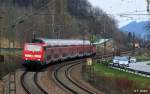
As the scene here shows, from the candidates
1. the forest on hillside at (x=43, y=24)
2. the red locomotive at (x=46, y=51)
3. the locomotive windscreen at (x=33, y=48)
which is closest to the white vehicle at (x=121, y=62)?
the forest on hillside at (x=43, y=24)

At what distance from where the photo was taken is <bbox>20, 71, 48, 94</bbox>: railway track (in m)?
36.1

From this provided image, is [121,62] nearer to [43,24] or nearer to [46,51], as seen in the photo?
[46,51]

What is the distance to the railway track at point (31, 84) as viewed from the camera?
36.1m

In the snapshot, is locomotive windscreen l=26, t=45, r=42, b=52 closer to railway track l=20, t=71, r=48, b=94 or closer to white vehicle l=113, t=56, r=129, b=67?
railway track l=20, t=71, r=48, b=94

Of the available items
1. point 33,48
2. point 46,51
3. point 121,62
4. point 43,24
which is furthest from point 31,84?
point 43,24

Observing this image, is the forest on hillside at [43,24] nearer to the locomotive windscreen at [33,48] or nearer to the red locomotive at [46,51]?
the red locomotive at [46,51]

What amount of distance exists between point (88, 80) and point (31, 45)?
1229 cm

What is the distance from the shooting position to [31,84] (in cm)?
4156

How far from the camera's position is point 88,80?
4559 cm

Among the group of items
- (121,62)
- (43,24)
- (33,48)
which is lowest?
(121,62)

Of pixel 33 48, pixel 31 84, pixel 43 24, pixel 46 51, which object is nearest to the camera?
pixel 31 84

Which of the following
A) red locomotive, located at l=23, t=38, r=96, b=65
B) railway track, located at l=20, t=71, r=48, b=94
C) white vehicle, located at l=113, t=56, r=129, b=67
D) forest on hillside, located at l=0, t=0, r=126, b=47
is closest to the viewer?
railway track, located at l=20, t=71, r=48, b=94

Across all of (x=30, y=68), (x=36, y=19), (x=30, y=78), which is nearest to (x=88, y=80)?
(x=30, y=78)

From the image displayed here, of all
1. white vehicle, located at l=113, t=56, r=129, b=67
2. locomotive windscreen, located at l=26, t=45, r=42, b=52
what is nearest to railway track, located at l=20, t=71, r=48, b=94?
locomotive windscreen, located at l=26, t=45, r=42, b=52
